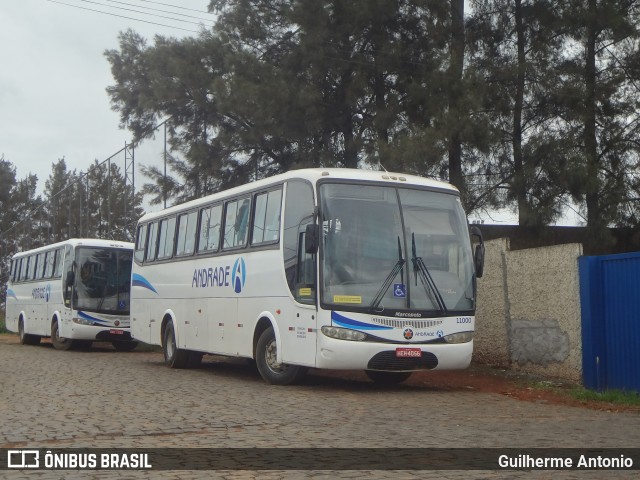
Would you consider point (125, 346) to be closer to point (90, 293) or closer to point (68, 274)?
point (90, 293)

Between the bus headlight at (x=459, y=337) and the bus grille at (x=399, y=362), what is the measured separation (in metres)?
0.38

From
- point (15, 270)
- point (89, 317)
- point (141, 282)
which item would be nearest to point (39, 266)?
point (15, 270)

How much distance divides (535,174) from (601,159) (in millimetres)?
1911

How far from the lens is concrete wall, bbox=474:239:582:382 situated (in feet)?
51.8

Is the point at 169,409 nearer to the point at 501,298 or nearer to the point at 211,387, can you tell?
the point at 211,387

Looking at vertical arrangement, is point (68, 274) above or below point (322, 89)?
below

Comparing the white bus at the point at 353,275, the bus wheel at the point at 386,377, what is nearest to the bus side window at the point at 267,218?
the white bus at the point at 353,275

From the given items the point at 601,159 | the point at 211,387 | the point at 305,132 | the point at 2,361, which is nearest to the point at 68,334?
the point at 2,361

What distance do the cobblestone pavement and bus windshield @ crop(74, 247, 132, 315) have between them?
1046 cm

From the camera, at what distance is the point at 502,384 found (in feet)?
53.0

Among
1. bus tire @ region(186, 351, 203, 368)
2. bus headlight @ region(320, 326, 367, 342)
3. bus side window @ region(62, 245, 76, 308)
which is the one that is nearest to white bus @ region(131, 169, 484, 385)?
bus headlight @ region(320, 326, 367, 342)

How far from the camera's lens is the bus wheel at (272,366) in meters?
A: 15.4

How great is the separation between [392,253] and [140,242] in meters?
10.4

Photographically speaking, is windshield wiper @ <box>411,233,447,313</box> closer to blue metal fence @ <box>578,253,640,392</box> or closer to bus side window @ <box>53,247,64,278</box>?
Result: blue metal fence @ <box>578,253,640,392</box>
